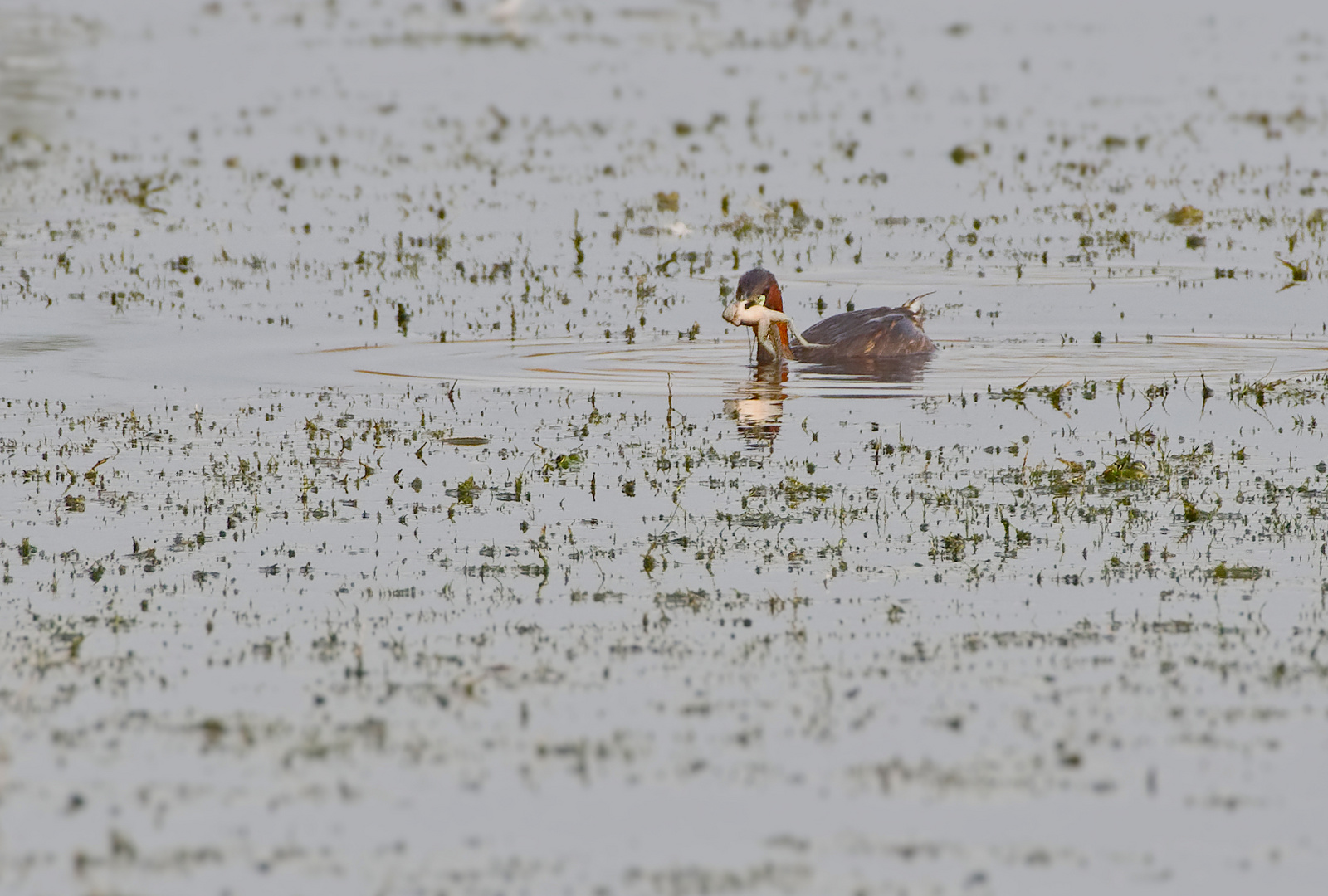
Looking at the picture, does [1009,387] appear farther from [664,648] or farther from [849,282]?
[664,648]

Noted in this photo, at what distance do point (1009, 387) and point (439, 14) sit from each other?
213 feet

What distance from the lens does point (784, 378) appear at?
731 inches

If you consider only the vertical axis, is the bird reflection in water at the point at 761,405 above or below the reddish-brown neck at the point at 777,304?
below

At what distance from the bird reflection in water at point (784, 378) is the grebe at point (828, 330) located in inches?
3.5

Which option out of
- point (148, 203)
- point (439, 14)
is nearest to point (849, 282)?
point (148, 203)

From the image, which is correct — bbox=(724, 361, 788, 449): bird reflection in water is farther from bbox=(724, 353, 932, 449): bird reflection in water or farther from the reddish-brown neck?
the reddish-brown neck

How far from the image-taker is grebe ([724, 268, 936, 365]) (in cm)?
1869

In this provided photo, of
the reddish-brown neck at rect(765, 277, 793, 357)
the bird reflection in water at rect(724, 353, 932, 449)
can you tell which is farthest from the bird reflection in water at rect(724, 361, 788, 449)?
the reddish-brown neck at rect(765, 277, 793, 357)

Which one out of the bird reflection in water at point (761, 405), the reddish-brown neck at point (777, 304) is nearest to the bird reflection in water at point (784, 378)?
the bird reflection in water at point (761, 405)

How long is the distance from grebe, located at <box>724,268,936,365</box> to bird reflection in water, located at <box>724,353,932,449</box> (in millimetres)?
88

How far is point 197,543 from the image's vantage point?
1206 centimetres

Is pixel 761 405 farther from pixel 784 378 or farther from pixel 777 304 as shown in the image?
pixel 777 304

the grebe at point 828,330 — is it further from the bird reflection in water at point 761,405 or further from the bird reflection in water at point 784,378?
the bird reflection in water at point 761,405

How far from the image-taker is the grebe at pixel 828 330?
18688 mm
